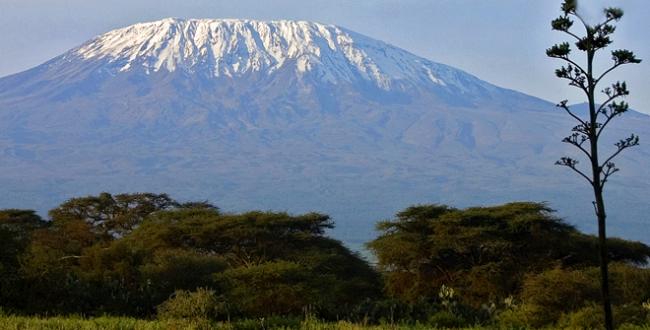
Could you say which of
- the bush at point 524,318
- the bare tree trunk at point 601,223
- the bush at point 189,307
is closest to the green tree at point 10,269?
the bush at point 189,307

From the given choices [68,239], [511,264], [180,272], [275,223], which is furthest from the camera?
[68,239]

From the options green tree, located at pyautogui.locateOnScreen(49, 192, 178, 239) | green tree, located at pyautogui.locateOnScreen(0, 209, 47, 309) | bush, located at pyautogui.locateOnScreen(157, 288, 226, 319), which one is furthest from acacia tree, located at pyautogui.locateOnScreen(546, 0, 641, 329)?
green tree, located at pyautogui.locateOnScreen(49, 192, 178, 239)

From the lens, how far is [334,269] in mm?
33594

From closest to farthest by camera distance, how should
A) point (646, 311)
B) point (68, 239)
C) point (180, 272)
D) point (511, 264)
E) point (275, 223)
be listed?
1. point (646, 311)
2. point (180, 272)
3. point (511, 264)
4. point (275, 223)
5. point (68, 239)

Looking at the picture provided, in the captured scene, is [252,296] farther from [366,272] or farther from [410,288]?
[366,272]

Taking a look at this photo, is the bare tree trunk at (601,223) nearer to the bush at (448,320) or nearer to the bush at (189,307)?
the bush at (189,307)

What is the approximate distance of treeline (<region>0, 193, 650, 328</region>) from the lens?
22062mm

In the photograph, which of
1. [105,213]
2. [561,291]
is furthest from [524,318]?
[105,213]

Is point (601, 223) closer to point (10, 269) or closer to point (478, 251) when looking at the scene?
point (10, 269)

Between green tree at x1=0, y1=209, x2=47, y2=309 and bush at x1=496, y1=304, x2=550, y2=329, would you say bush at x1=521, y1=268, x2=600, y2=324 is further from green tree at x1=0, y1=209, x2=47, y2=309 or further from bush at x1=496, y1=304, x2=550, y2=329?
green tree at x1=0, y1=209, x2=47, y2=309

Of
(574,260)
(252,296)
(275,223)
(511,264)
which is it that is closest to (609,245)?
(574,260)

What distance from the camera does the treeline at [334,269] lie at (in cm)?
2206

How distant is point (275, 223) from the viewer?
115 ft

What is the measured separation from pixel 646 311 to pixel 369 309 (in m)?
6.18
